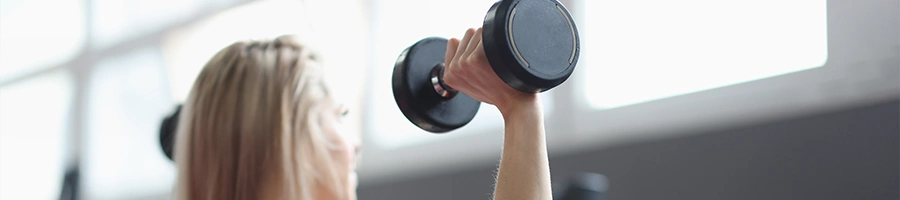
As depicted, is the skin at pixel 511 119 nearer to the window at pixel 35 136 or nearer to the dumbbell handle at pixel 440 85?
the dumbbell handle at pixel 440 85

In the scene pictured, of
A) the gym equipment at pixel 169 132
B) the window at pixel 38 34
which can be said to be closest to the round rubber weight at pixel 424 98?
the gym equipment at pixel 169 132

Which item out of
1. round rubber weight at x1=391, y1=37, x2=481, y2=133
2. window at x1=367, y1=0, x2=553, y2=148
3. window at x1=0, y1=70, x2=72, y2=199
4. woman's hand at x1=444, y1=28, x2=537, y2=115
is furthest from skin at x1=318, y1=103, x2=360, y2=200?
window at x1=0, y1=70, x2=72, y2=199

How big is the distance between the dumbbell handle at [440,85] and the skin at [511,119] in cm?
13

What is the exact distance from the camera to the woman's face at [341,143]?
141 centimetres

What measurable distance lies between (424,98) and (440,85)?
0.09ft

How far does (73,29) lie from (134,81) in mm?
581

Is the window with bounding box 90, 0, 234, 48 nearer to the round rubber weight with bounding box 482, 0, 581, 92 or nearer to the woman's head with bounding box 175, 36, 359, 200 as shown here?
the woman's head with bounding box 175, 36, 359, 200

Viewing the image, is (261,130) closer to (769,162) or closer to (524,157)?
(524,157)

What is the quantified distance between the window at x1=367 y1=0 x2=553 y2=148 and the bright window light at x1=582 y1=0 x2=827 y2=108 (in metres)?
0.52

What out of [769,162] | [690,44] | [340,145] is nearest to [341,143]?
[340,145]

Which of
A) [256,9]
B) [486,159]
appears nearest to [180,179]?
[486,159]

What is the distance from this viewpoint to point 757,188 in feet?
7.52

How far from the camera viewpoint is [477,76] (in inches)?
41.3

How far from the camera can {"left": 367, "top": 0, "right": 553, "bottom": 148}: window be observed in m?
3.27
